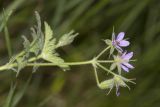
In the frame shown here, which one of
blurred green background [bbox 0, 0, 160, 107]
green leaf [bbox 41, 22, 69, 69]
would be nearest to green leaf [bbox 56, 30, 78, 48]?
green leaf [bbox 41, 22, 69, 69]

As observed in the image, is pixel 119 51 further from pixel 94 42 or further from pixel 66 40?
pixel 94 42

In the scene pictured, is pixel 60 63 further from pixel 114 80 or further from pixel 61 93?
pixel 61 93

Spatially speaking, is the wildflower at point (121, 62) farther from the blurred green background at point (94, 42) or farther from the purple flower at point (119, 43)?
the blurred green background at point (94, 42)

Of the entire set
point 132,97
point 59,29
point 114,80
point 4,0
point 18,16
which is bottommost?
point 114,80

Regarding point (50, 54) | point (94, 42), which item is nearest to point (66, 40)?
point (50, 54)

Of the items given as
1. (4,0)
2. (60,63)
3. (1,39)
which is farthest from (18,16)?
(60,63)

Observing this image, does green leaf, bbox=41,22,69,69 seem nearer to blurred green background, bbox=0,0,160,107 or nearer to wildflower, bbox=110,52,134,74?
wildflower, bbox=110,52,134,74

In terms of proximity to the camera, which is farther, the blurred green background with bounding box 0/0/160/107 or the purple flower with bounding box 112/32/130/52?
the blurred green background with bounding box 0/0/160/107

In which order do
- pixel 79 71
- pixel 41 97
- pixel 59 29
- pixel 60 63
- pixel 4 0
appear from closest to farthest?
pixel 60 63
pixel 59 29
pixel 4 0
pixel 41 97
pixel 79 71
